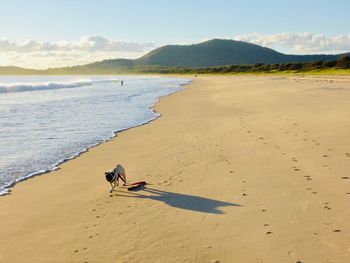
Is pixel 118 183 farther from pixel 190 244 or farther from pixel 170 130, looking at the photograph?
pixel 170 130

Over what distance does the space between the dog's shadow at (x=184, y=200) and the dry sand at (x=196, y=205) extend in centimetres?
2

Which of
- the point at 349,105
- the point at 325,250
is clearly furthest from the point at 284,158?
the point at 349,105

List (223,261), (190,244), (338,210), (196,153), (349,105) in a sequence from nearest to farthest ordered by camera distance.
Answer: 1. (223,261)
2. (190,244)
3. (338,210)
4. (196,153)
5. (349,105)

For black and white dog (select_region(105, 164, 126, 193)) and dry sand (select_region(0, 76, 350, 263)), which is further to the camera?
black and white dog (select_region(105, 164, 126, 193))

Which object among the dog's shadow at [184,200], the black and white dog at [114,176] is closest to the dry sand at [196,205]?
the dog's shadow at [184,200]

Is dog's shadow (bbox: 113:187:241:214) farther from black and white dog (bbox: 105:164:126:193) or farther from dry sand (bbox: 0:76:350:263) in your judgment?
black and white dog (bbox: 105:164:126:193)

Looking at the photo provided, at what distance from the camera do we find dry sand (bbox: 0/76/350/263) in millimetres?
6062

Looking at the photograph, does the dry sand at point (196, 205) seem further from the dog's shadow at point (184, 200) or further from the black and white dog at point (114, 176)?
the black and white dog at point (114, 176)

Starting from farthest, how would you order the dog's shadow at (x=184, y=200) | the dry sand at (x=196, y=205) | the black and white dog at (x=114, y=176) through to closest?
1. the black and white dog at (x=114, y=176)
2. the dog's shadow at (x=184, y=200)
3. the dry sand at (x=196, y=205)

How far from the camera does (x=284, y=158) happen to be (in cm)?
1134

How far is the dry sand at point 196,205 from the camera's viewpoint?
19.9ft

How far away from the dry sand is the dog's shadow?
0.02m

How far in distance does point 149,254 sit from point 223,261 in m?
1.09

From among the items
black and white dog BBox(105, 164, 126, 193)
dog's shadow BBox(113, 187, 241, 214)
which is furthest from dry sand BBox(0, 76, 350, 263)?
black and white dog BBox(105, 164, 126, 193)
